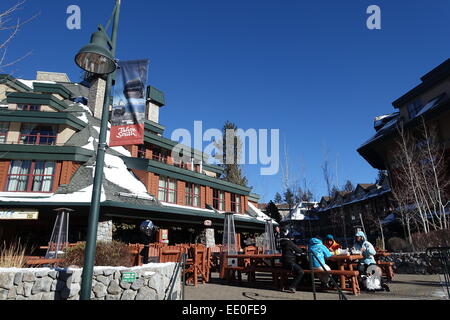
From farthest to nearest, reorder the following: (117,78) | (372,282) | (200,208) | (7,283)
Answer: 1. (200,208)
2. (372,282)
3. (7,283)
4. (117,78)

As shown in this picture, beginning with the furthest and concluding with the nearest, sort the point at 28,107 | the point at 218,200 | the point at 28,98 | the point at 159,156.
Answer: the point at 218,200, the point at 159,156, the point at 28,107, the point at 28,98

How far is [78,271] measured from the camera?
22.2 feet

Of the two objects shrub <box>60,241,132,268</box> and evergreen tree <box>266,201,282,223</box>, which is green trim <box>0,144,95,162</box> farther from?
evergreen tree <box>266,201,282,223</box>

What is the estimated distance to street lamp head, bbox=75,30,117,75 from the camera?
4857 mm

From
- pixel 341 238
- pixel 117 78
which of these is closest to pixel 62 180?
pixel 117 78

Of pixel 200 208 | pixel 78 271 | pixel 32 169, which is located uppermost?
pixel 32 169

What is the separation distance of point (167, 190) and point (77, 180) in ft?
21.1

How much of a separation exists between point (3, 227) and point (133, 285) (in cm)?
1450

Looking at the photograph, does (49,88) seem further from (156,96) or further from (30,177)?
(30,177)

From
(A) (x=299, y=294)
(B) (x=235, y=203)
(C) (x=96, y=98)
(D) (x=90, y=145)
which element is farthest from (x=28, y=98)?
(A) (x=299, y=294)

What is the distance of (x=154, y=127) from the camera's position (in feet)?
86.7

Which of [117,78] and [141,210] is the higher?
[117,78]

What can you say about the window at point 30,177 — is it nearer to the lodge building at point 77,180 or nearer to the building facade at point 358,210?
the lodge building at point 77,180
